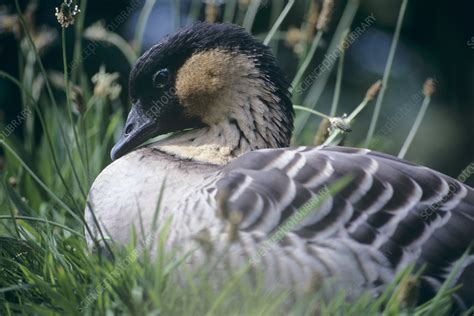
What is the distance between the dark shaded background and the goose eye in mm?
2731

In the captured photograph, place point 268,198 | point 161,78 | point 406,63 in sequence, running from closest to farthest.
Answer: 1. point 268,198
2. point 161,78
3. point 406,63

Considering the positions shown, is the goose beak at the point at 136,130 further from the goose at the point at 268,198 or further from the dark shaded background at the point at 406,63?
the dark shaded background at the point at 406,63

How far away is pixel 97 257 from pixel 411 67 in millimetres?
5268

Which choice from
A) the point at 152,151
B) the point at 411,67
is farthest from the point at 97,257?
the point at 411,67

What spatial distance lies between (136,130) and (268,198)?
2.78 ft

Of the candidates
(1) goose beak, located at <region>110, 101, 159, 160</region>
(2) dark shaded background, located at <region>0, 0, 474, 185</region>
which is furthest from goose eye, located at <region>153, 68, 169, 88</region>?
(2) dark shaded background, located at <region>0, 0, 474, 185</region>

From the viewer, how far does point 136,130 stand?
335 cm

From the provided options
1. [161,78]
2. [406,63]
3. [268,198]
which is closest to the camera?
[268,198]

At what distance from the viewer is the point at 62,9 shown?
275 cm

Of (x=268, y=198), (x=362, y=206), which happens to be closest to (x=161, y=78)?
(x=268, y=198)

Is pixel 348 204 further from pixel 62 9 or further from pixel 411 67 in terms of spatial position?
pixel 411 67

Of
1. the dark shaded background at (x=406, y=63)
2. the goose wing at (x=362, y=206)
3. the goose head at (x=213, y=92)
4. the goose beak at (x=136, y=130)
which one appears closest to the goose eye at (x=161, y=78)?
the goose head at (x=213, y=92)

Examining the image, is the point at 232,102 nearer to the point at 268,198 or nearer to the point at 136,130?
the point at 136,130

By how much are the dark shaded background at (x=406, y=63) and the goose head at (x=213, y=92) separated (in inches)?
107
